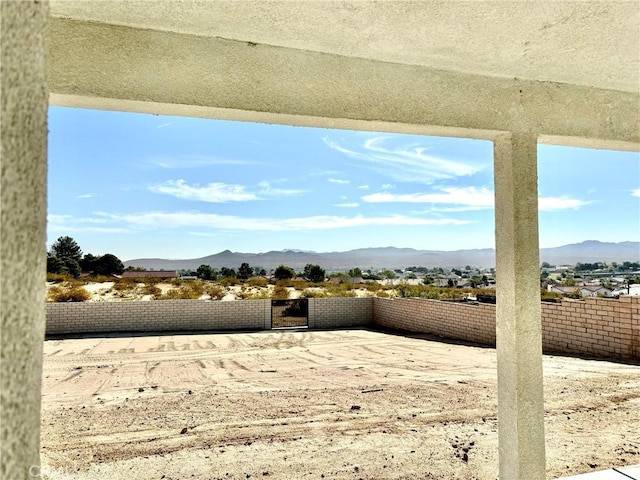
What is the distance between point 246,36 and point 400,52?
685 mm

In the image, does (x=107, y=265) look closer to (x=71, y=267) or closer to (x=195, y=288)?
(x=71, y=267)

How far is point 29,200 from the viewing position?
0.84m

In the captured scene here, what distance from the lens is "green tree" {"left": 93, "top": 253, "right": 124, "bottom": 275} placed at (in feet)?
88.1

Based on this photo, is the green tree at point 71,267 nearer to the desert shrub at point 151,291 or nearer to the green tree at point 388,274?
the desert shrub at point 151,291

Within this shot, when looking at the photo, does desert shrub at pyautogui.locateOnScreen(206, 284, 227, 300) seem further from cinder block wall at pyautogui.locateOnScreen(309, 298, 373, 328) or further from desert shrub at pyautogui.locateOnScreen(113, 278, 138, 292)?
cinder block wall at pyautogui.locateOnScreen(309, 298, 373, 328)

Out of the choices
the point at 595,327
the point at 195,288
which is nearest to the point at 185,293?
the point at 195,288

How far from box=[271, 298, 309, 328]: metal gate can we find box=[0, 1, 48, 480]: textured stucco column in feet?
46.2

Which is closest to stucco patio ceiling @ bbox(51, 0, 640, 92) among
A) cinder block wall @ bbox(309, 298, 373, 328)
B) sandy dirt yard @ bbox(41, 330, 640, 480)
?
sandy dirt yard @ bbox(41, 330, 640, 480)

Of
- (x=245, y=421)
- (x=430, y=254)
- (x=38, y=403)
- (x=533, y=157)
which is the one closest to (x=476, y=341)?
(x=245, y=421)

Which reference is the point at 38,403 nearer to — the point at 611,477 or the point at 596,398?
the point at 611,477

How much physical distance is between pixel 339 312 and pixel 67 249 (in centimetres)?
2213

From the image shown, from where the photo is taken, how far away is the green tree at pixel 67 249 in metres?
27.6

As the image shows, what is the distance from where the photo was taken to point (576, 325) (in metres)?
8.45

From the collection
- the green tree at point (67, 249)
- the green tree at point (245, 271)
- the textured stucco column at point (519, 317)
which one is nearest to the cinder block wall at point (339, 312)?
the textured stucco column at point (519, 317)
